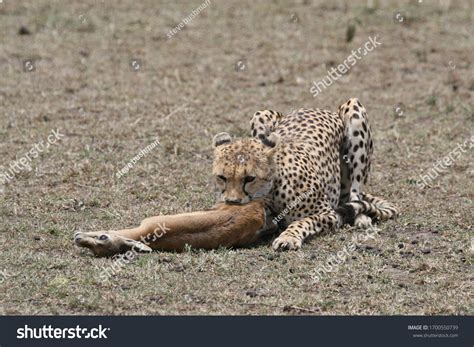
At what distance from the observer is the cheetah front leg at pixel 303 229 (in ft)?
26.7

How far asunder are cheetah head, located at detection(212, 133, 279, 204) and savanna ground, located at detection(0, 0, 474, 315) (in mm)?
391

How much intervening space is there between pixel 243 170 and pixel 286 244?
0.59 metres

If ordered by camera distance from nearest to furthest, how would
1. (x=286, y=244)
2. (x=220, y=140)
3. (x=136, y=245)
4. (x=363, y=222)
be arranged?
(x=136, y=245) → (x=286, y=244) → (x=220, y=140) → (x=363, y=222)

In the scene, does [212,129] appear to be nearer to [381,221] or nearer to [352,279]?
[381,221]

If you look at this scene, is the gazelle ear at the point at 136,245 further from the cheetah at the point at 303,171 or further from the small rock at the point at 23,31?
the small rock at the point at 23,31

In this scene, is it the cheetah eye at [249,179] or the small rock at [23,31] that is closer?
the cheetah eye at [249,179]

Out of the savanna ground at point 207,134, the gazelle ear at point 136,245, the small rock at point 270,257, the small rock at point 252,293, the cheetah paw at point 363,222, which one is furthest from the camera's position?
the cheetah paw at point 363,222

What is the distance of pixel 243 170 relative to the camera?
317 inches

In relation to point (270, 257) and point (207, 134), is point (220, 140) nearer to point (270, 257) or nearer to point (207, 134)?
point (270, 257)

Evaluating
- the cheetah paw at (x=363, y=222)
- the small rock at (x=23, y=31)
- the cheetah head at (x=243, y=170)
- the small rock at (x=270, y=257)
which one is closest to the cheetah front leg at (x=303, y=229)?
the small rock at (x=270, y=257)

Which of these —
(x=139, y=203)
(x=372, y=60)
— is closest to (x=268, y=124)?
(x=139, y=203)

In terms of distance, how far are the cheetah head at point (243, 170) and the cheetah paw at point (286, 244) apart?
35cm

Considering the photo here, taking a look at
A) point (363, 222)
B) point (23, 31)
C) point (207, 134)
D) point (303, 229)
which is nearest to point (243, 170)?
point (303, 229)

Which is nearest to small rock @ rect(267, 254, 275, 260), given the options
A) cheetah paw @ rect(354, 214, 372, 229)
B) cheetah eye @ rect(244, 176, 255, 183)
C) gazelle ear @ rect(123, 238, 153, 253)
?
cheetah eye @ rect(244, 176, 255, 183)
